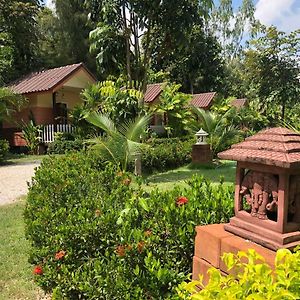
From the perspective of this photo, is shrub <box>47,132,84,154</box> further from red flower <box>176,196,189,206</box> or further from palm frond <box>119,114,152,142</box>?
red flower <box>176,196,189,206</box>

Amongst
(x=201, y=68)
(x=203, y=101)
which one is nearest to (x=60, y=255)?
(x=203, y=101)

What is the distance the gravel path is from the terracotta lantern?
687 cm

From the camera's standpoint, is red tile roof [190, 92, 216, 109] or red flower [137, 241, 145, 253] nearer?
red flower [137, 241, 145, 253]

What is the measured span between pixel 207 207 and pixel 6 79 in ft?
73.4

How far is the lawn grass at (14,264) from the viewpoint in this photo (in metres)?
3.64

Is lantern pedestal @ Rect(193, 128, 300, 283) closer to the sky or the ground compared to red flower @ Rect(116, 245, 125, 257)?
closer to the sky

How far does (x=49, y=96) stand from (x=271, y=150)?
1960 cm

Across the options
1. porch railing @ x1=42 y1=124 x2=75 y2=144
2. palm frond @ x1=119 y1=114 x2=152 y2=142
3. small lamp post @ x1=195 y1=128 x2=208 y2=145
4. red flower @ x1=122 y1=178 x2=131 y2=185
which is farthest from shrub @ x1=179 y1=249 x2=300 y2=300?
porch railing @ x1=42 y1=124 x2=75 y2=144

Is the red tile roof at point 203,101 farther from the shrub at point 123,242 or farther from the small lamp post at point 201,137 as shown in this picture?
the shrub at point 123,242

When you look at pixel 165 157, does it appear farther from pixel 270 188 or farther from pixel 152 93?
pixel 152 93

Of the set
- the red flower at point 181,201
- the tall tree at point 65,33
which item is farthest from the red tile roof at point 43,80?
the red flower at point 181,201

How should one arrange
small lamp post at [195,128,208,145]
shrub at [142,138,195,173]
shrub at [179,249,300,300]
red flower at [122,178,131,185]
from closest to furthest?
shrub at [179,249,300,300] → red flower at [122,178,131,185] → shrub at [142,138,195,173] → small lamp post at [195,128,208,145]

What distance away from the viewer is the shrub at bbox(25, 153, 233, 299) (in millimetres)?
2490

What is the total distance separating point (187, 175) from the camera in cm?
1130
